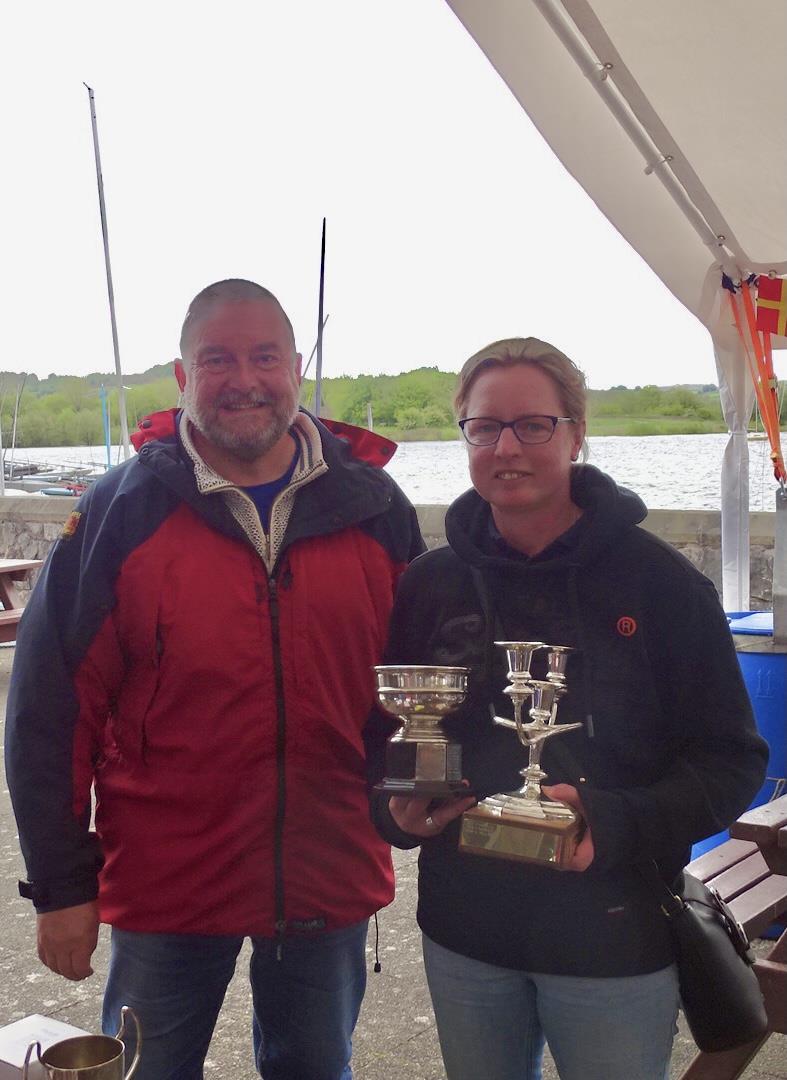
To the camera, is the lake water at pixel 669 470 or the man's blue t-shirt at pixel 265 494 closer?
the man's blue t-shirt at pixel 265 494

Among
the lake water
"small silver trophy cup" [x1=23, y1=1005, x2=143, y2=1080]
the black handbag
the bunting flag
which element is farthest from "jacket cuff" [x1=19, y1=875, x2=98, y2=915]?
the bunting flag

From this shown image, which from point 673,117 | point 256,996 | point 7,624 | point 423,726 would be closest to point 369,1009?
point 256,996

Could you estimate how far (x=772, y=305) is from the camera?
5250mm

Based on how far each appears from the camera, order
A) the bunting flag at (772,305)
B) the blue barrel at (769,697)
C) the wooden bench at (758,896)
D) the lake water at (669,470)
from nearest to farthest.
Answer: the wooden bench at (758,896)
the blue barrel at (769,697)
the bunting flag at (772,305)
the lake water at (669,470)

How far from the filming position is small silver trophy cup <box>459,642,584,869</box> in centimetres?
161

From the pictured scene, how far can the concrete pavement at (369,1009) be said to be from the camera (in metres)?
3.23

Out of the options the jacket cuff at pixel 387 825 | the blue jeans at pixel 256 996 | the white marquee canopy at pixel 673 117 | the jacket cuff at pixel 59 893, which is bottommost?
the blue jeans at pixel 256 996

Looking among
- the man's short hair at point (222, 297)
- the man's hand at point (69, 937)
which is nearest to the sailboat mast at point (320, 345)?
the man's short hair at point (222, 297)

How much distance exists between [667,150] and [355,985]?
11.2 ft

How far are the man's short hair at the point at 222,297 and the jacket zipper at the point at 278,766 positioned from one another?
60 cm

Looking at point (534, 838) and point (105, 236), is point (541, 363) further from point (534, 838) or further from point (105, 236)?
point (105, 236)

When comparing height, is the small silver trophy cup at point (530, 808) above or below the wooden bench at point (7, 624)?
above

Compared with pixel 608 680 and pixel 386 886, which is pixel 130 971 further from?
pixel 608 680

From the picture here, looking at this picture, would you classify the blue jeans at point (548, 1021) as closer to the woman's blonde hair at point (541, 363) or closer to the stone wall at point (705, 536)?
the woman's blonde hair at point (541, 363)
